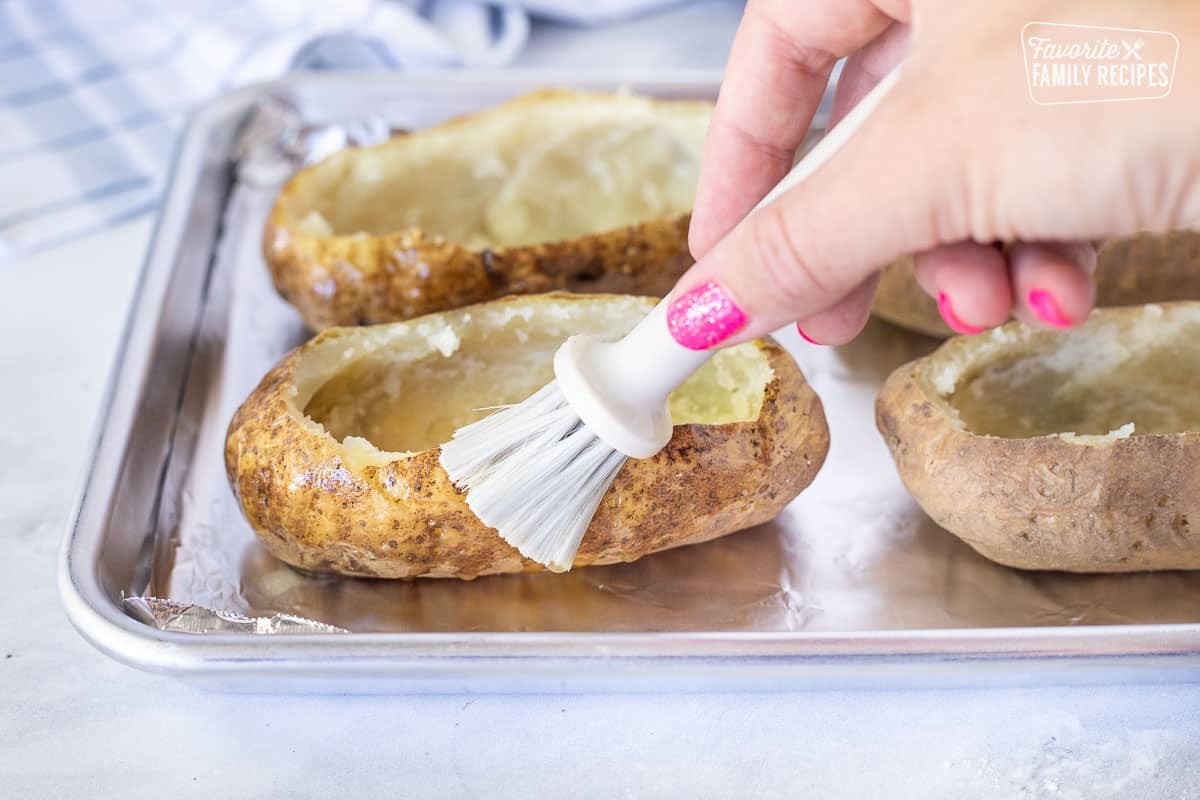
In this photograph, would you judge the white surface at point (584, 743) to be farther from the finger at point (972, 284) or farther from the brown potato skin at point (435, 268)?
the brown potato skin at point (435, 268)

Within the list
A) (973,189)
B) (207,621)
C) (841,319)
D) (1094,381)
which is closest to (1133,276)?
(1094,381)

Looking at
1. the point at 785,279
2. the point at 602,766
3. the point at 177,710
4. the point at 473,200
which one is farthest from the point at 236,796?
the point at 473,200

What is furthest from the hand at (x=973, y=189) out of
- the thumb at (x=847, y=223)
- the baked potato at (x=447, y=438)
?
the baked potato at (x=447, y=438)

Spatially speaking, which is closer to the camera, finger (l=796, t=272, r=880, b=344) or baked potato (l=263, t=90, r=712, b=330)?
finger (l=796, t=272, r=880, b=344)

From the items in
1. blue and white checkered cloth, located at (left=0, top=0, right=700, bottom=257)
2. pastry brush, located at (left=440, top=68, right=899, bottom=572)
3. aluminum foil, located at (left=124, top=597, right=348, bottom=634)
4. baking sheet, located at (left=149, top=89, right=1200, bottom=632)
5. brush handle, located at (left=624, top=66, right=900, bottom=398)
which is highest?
brush handle, located at (left=624, top=66, right=900, bottom=398)

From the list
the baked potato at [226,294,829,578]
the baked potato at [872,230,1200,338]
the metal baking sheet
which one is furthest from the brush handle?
the baked potato at [872,230,1200,338]

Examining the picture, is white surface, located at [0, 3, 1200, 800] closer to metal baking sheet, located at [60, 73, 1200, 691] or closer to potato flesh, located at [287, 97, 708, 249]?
metal baking sheet, located at [60, 73, 1200, 691]

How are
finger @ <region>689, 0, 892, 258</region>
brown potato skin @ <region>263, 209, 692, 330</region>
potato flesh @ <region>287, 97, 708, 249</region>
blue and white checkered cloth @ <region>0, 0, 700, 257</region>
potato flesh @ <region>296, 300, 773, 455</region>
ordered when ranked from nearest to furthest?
finger @ <region>689, 0, 892, 258</region> → potato flesh @ <region>296, 300, 773, 455</region> → brown potato skin @ <region>263, 209, 692, 330</region> → potato flesh @ <region>287, 97, 708, 249</region> → blue and white checkered cloth @ <region>0, 0, 700, 257</region>

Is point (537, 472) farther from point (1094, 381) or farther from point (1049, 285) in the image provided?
point (1094, 381)
